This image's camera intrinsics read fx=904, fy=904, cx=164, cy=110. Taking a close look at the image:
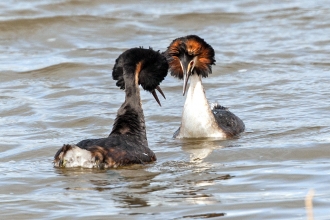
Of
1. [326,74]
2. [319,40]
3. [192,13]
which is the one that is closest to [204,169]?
[326,74]

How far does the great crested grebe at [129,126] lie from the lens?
9555 mm

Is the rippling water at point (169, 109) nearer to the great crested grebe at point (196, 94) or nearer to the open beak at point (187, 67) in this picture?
the great crested grebe at point (196, 94)

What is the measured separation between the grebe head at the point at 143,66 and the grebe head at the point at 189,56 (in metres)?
1.43

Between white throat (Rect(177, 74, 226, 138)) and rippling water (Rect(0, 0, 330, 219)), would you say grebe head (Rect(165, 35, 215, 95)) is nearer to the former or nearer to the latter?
white throat (Rect(177, 74, 226, 138))

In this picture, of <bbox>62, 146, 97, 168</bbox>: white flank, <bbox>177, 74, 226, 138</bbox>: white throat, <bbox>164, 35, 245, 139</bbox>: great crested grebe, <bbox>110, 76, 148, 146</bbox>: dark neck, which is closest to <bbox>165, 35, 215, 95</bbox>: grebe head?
<bbox>164, 35, 245, 139</bbox>: great crested grebe

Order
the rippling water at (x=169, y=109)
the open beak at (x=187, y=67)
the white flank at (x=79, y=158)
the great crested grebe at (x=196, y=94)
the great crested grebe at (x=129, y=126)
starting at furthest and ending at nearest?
the great crested grebe at (x=196, y=94), the open beak at (x=187, y=67), the great crested grebe at (x=129, y=126), the white flank at (x=79, y=158), the rippling water at (x=169, y=109)

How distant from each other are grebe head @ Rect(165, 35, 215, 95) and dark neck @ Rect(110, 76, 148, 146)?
5.18 ft

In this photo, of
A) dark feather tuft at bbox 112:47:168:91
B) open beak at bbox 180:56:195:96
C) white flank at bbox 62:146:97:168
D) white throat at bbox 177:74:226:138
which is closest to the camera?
white flank at bbox 62:146:97:168

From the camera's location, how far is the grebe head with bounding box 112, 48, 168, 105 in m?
10.2

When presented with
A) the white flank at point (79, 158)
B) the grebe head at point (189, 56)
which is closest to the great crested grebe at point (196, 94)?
the grebe head at point (189, 56)

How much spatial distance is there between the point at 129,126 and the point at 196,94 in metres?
2.35

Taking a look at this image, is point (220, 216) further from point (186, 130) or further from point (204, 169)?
point (186, 130)

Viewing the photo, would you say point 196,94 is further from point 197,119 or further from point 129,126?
point 129,126

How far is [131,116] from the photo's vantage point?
10289 millimetres
